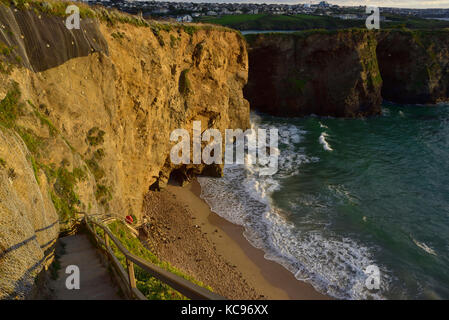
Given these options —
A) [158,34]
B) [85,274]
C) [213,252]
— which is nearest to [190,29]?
[158,34]

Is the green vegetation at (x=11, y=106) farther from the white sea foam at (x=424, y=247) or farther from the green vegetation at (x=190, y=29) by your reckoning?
the white sea foam at (x=424, y=247)

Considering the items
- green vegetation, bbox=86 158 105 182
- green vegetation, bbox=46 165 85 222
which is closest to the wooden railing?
green vegetation, bbox=46 165 85 222

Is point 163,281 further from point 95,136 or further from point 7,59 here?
point 95,136

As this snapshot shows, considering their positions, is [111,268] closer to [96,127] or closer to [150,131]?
[96,127]

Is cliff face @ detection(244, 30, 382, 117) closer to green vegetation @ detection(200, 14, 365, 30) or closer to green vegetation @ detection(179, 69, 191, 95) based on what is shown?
green vegetation @ detection(179, 69, 191, 95)

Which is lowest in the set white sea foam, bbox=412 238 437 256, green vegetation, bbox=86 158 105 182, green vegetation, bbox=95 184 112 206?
white sea foam, bbox=412 238 437 256
